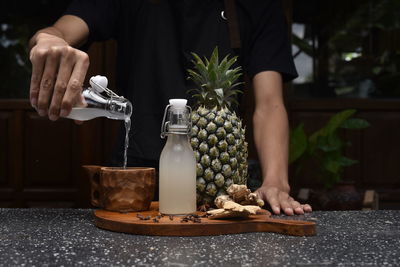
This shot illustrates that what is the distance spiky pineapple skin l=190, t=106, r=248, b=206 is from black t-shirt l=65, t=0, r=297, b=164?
562mm

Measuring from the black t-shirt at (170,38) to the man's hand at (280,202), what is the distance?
483 mm

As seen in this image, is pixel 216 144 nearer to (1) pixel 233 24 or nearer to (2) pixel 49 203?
(1) pixel 233 24

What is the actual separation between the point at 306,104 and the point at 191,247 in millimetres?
2991

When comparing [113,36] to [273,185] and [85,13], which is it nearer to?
[85,13]

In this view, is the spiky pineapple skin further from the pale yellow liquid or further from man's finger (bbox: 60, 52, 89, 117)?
man's finger (bbox: 60, 52, 89, 117)

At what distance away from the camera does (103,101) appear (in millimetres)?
1274

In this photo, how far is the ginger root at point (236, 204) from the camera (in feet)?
3.81

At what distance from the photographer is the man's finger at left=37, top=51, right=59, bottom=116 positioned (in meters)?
1.27

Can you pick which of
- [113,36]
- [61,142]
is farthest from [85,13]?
[61,142]

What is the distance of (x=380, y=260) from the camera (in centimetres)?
94

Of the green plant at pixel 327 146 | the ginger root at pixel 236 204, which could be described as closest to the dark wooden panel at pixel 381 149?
the green plant at pixel 327 146

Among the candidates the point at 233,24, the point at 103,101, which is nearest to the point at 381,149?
the point at 233,24

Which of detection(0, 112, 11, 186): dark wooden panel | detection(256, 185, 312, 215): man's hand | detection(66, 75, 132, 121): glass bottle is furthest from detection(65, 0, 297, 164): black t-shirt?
detection(0, 112, 11, 186): dark wooden panel

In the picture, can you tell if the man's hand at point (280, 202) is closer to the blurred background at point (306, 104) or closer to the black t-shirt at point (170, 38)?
the black t-shirt at point (170, 38)
